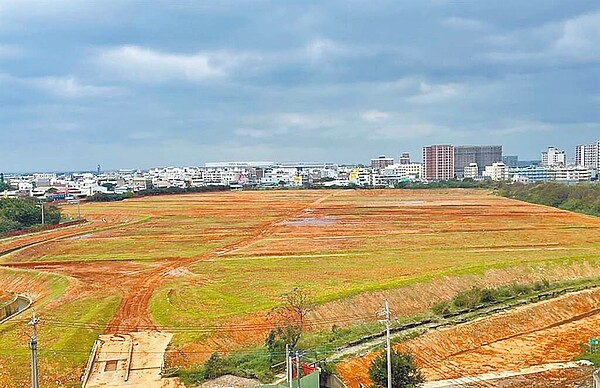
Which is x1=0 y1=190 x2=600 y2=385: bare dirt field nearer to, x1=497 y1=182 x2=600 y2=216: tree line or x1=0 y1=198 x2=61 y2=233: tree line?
x1=0 y1=198 x2=61 y2=233: tree line

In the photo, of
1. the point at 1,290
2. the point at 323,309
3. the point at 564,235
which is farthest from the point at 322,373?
the point at 564,235

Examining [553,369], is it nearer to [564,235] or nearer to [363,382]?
[363,382]

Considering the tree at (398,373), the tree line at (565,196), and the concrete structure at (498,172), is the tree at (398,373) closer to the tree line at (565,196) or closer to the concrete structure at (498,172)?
the tree line at (565,196)

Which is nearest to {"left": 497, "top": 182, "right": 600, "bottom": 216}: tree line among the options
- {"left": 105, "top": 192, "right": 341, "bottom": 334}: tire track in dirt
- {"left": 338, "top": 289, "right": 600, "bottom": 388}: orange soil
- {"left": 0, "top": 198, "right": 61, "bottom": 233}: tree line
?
{"left": 338, "top": 289, "right": 600, "bottom": 388}: orange soil

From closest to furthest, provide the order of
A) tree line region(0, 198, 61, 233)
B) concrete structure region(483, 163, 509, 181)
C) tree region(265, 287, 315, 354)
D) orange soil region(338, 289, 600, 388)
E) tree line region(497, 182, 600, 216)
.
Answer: tree region(265, 287, 315, 354) < orange soil region(338, 289, 600, 388) < tree line region(0, 198, 61, 233) < tree line region(497, 182, 600, 216) < concrete structure region(483, 163, 509, 181)

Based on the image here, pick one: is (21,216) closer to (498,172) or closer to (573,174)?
(498,172)

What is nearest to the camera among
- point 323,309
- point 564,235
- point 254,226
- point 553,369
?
point 553,369
